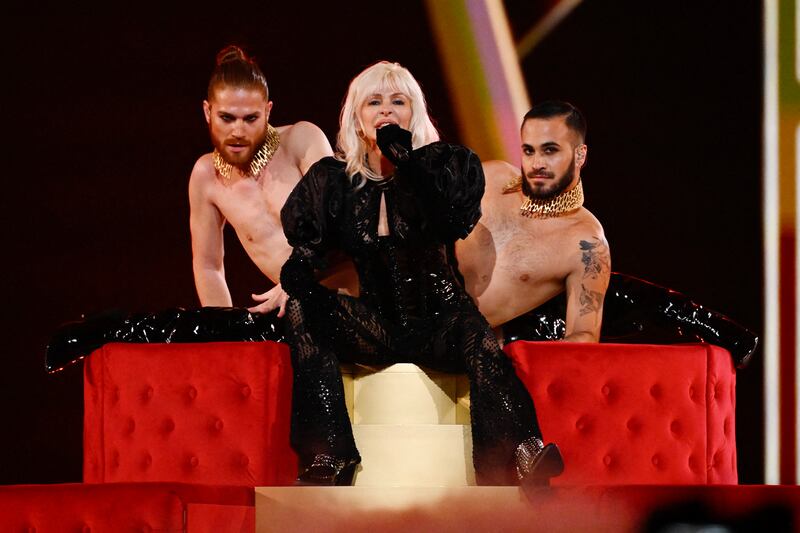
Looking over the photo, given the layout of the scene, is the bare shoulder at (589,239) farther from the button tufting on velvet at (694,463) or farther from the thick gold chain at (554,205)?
the button tufting on velvet at (694,463)

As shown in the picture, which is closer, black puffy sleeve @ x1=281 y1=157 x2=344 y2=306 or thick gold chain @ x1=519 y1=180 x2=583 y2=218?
black puffy sleeve @ x1=281 y1=157 x2=344 y2=306

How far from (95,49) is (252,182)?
1.47 meters

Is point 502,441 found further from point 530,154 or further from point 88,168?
point 88,168

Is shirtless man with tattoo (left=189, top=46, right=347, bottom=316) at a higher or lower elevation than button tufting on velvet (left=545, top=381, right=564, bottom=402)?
higher

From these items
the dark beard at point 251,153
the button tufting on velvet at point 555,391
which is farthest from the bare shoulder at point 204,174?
the button tufting on velvet at point 555,391

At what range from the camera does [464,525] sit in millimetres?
2928

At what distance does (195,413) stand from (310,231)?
0.72 meters

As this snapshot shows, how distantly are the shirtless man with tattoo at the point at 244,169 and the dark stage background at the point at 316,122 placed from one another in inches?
31.4

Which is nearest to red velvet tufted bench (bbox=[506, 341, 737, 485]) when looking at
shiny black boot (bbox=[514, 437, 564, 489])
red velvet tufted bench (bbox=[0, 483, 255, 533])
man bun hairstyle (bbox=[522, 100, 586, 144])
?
shiny black boot (bbox=[514, 437, 564, 489])

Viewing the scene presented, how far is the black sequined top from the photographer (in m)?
3.38

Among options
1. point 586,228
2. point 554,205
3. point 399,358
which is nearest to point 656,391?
point 586,228

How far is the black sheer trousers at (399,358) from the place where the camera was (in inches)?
126

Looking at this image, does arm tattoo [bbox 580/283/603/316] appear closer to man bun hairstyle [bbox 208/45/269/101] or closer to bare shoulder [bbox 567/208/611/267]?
bare shoulder [bbox 567/208/611/267]

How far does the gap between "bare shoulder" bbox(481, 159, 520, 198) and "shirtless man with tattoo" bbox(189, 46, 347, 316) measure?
25.8 inches
